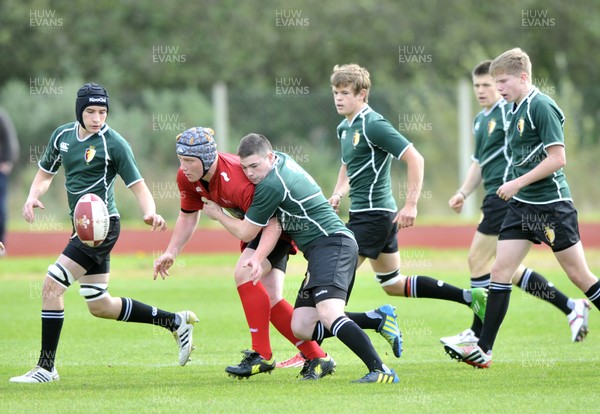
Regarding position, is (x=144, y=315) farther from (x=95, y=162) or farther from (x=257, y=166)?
(x=257, y=166)

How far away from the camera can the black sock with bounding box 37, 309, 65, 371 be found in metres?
7.35

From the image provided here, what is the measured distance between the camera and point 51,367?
24.1 feet

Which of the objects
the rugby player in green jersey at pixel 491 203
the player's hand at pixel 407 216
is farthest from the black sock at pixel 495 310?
the rugby player in green jersey at pixel 491 203

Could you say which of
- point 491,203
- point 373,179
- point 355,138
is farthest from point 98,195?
point 491,203

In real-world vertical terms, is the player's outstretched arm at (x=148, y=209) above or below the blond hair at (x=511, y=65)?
below

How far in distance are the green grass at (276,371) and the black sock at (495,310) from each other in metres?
0.27

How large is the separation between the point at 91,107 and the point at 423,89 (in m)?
14.2

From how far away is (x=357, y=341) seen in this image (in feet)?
21.6

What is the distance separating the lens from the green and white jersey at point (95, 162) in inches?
301

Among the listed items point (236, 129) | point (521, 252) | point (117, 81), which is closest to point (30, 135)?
point (236, 129)

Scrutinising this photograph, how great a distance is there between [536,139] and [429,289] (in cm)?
187

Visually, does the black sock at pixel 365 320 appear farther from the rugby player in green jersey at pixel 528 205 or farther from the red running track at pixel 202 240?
the red running track at pixel 202 240

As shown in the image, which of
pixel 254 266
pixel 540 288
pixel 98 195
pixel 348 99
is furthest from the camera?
pixel 540 288

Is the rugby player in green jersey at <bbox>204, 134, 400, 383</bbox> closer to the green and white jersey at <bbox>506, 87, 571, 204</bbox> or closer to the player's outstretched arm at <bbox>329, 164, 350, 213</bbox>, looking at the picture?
the player's outstretched arm at <bbox>329, 164, 350, 213</bbox>
